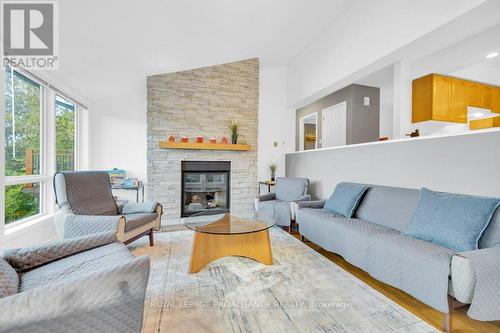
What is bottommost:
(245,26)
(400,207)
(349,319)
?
(349,319)

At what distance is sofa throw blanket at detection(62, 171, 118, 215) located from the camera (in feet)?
8.32

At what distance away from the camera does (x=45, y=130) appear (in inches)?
119

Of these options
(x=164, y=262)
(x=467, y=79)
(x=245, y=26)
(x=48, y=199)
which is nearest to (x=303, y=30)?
(x=245, y=26)

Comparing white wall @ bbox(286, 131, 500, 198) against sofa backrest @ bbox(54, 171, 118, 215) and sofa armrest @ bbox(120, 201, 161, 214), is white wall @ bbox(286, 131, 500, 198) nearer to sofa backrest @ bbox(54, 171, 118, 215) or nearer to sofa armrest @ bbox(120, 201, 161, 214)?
sofa armrest @ bbox(120, 201, 161, 214)

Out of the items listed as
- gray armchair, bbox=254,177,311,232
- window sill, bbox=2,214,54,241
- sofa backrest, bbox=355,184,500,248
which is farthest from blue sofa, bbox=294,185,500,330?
window sill, bbox=2,214,54,241

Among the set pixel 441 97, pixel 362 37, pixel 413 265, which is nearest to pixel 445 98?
pixel 441 97

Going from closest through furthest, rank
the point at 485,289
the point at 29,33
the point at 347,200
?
the point at 485,289
the point at 29,33
the point at 347,200

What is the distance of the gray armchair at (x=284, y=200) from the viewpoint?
3.51 m

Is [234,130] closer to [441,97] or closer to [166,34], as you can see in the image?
[166,34]

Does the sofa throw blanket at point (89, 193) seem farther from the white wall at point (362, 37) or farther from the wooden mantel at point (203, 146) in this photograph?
the white wall at point (362, 37)

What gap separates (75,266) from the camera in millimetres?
1416

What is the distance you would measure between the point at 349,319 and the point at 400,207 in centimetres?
133

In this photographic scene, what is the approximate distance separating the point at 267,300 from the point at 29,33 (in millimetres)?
2917

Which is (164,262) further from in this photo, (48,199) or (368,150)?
(368,150)
